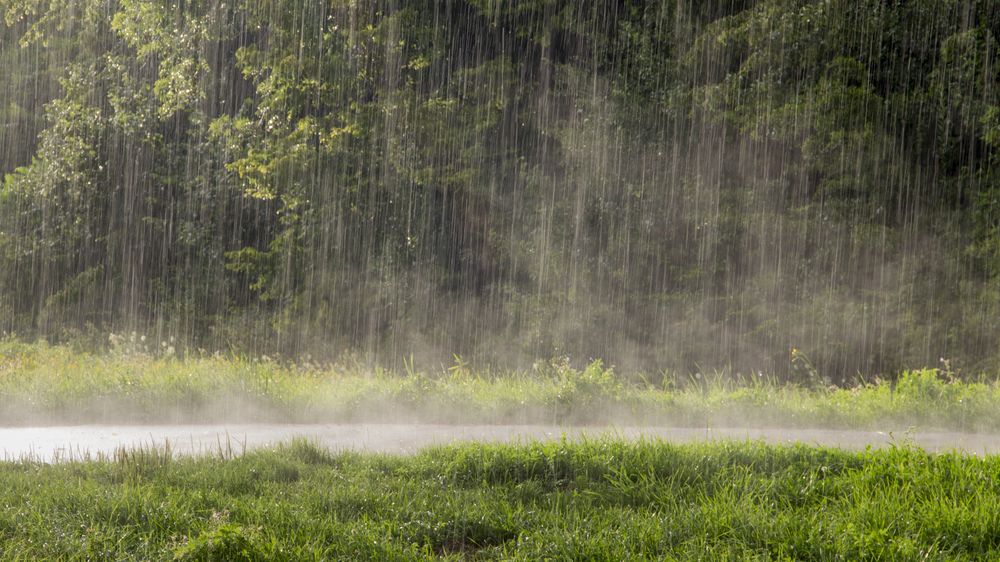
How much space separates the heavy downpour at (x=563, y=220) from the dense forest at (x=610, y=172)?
0.04m

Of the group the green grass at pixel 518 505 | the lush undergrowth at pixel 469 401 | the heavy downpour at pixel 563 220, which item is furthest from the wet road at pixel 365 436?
the green grass at pixel 518 505

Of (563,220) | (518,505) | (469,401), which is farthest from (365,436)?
(563,220)

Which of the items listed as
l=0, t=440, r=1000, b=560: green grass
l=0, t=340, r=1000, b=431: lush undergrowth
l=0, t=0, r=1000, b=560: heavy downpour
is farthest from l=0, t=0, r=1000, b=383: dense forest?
l=0, t=440, r=1000, b=560: green grass

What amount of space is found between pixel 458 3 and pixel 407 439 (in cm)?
973

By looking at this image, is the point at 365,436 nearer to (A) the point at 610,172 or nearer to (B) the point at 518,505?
(B) the point at 518,505

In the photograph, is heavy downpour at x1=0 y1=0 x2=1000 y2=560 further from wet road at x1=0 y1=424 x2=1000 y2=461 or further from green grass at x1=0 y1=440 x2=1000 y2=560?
green grass at x1=0 y1=440 x2=1000 y2=560

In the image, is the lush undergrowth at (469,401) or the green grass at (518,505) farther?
the lush undergrowth at (469,401)

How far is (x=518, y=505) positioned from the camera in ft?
17.6

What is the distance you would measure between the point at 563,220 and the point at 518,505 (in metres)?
9.80

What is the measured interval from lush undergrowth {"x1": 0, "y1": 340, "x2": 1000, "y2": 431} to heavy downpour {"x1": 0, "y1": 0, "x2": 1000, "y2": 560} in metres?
0.05

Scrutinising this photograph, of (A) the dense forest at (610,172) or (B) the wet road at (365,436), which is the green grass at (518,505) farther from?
(A) the dense forest at (610,172)

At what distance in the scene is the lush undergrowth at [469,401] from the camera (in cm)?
938

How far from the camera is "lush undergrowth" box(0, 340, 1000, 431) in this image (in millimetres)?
9375

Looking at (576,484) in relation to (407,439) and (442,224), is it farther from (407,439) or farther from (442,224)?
(442,224)
